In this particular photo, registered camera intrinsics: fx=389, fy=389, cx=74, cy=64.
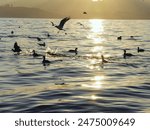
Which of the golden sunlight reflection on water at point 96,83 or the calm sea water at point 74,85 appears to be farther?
the golden sunlight reflection on water at point 96,83

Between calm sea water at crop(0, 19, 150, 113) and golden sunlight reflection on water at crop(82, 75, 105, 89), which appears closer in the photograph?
calm sea water at crop(0, 19, 150, 113)

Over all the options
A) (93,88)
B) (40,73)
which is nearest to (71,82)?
(93,88)

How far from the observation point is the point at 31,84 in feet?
76.2

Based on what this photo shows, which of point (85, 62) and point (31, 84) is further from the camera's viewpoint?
point (85, 62)

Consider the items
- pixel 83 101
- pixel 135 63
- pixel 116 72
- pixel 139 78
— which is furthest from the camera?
pixel 135 63

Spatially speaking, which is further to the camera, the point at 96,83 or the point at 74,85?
the point at 96,83

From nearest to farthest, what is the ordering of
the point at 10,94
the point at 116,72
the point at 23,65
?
the point at 10,94 → the point at 116,72 → the point at 23,65

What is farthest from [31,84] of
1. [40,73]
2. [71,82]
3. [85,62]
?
[85,62]

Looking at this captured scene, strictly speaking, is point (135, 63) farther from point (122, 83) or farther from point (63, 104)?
point (63, 104)

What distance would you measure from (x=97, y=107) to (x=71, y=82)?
23.1ft

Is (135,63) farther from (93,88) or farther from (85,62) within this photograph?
(93,88)

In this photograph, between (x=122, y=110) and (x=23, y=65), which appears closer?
(x=122, y=110)

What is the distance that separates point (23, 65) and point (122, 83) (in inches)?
435

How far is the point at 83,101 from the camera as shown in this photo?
18.5 meters
